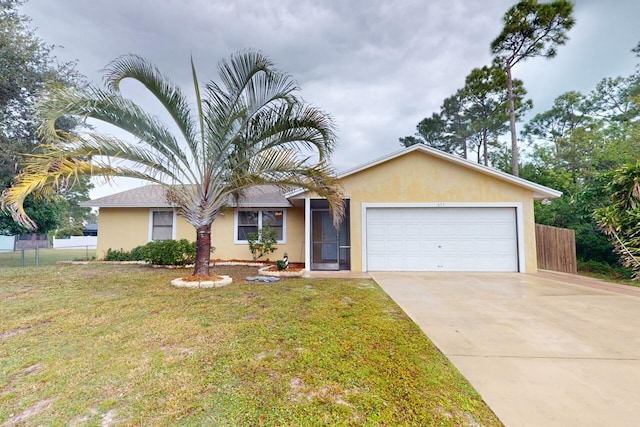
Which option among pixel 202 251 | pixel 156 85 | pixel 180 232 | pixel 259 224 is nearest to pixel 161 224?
pixel 180 232

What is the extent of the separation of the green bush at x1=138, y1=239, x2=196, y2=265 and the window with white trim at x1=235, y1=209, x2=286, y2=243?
228 cm

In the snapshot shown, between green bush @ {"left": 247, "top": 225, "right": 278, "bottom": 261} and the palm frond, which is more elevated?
the palm frond

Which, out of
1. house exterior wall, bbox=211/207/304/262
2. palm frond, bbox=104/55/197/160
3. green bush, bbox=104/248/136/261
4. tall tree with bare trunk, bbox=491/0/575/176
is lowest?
green bush, bbox=104/248/136/261

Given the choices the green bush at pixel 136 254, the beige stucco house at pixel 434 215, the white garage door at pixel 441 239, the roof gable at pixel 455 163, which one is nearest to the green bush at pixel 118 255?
the green bush at pixel 136 254

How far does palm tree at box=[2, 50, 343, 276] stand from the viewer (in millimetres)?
5844

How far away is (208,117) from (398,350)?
247 inches

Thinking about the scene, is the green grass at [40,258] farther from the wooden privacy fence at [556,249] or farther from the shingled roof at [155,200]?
the wooden privacy fence at [556,249]

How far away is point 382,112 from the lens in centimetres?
1750

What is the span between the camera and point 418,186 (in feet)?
32.4

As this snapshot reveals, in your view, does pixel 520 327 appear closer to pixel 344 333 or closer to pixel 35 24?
pixel 344 333

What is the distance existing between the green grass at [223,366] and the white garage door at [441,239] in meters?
4.58

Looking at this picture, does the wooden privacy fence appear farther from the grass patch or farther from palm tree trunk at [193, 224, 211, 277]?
palm tree trunk at [193, 224, 211, 277]

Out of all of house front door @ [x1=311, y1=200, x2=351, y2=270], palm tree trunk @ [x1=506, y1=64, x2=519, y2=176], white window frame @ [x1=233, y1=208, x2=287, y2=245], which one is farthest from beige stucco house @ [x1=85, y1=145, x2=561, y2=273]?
palm tree trunk @ [x1=506, y1=64, x2=519, y2=176]

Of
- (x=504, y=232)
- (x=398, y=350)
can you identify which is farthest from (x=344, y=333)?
(x=504, y=232)
